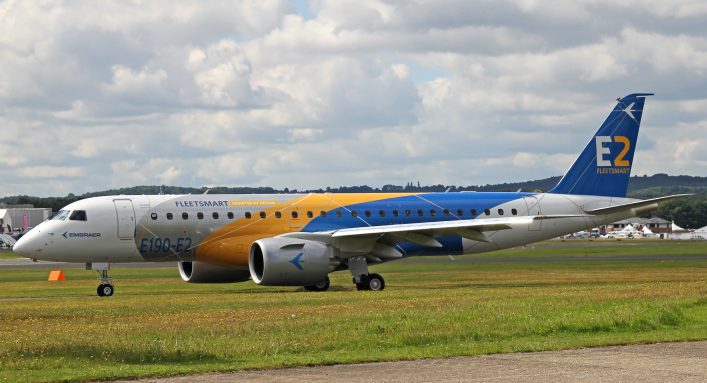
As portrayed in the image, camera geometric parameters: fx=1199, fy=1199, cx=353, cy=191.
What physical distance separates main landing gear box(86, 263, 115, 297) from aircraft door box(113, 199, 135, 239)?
51.4 inches

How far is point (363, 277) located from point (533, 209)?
882cm

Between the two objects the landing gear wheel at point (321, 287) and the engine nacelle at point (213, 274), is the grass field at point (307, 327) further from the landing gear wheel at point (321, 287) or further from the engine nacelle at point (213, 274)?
the engine nacelle at point (213, 274)

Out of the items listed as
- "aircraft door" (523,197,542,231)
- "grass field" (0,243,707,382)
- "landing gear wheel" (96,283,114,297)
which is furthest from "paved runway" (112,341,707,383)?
"aircraft door" (523,197,542,231)

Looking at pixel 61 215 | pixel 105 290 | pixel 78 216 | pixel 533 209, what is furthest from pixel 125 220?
pixel 533 209

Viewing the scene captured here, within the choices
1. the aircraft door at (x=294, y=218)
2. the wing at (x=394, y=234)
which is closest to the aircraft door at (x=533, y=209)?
the wing at (x=394, y=234)

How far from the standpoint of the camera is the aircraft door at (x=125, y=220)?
41625 mm

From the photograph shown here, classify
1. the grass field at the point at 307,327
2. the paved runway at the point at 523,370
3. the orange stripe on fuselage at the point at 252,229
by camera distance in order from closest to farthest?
1. the paved runway at the point at 523,370
2. the grass field at the point at 307,327
3. the orange stripe on fuselage at the point at 252,229

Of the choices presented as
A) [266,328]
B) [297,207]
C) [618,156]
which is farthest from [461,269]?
[266,328]

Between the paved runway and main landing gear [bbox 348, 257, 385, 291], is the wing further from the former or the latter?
the paved runway

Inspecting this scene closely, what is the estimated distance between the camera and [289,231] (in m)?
43.6

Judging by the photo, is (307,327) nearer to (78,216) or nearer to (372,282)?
(372,282)

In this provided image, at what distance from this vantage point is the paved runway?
16766mm

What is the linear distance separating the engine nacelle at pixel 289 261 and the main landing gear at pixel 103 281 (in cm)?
480

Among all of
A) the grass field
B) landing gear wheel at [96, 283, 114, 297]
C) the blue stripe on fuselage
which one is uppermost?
the blue stripe on fuselage
